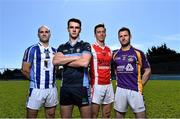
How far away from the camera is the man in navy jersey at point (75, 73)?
648 centimetres

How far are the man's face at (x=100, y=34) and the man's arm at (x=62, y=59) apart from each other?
137 centimetres

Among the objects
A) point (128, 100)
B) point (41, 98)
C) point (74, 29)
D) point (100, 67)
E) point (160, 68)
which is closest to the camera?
point (74, 29)

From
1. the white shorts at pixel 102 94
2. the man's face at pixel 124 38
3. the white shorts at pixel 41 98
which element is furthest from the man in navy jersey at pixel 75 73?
the white shorts at pixel 102 94

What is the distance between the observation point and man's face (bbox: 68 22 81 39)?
6.56 m

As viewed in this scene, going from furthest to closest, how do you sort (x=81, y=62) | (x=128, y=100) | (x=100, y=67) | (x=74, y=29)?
(x=100, y=67)
(x=128, y=100)
(x=74, y=29)
(x=81, y=62)

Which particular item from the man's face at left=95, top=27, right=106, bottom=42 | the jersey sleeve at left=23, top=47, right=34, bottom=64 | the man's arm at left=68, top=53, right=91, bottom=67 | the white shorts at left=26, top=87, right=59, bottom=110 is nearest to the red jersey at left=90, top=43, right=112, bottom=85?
the man's face at left=95, top=27, right=106, bottom=42

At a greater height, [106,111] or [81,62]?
[81,62]

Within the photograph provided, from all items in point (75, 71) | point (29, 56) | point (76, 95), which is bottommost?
point (76, 95)

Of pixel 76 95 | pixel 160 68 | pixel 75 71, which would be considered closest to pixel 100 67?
pixel 75 71

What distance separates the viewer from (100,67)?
7.74 m

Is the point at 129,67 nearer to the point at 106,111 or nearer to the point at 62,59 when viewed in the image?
the point at 106,111

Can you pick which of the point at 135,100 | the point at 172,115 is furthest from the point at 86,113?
the point at 172,115

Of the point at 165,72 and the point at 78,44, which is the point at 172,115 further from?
the point at 165,72

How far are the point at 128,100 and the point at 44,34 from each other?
216 cm
